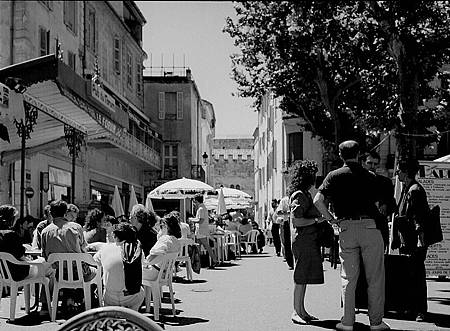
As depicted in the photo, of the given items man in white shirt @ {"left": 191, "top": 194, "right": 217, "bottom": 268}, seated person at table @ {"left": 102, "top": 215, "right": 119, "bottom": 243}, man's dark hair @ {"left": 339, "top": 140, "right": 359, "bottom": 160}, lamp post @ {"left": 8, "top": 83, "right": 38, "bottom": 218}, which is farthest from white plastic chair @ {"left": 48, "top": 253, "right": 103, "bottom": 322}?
man in white shirt @ {"left": 191, "top": 194, "right": 217, "bottom": 268}

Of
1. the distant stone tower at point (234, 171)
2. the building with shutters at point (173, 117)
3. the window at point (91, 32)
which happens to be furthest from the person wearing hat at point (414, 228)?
the distant stone tower at point (234, 171)

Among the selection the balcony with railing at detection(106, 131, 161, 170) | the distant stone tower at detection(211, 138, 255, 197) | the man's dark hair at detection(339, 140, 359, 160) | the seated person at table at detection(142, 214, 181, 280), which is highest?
the distant stone tower at detection(211, 138, 255, 197)

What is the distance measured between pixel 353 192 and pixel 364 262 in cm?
73

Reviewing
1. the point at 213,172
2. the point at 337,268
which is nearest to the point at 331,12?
the point at 337,268

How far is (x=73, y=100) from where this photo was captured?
1619cm

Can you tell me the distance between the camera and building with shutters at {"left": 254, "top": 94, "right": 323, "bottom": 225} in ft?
148

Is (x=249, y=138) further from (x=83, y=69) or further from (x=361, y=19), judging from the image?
(x=361, y=19)

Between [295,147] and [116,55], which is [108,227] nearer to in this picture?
[116,55]

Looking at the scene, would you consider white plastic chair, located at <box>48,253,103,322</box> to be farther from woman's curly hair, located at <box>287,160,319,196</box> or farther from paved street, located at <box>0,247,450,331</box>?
woman's curly hair, located at <box>287,160,319,196</box>

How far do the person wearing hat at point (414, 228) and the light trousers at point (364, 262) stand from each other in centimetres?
128

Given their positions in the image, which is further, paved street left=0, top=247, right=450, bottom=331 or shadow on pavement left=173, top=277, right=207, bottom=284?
shadow on pavement left=173, top=277, right=207, bottom=284

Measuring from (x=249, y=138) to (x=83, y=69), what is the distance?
6461cm

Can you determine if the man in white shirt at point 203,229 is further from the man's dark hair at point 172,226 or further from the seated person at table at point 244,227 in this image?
the seated person at table at point 244,227

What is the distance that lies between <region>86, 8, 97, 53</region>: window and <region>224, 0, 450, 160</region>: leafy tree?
9.06 m
